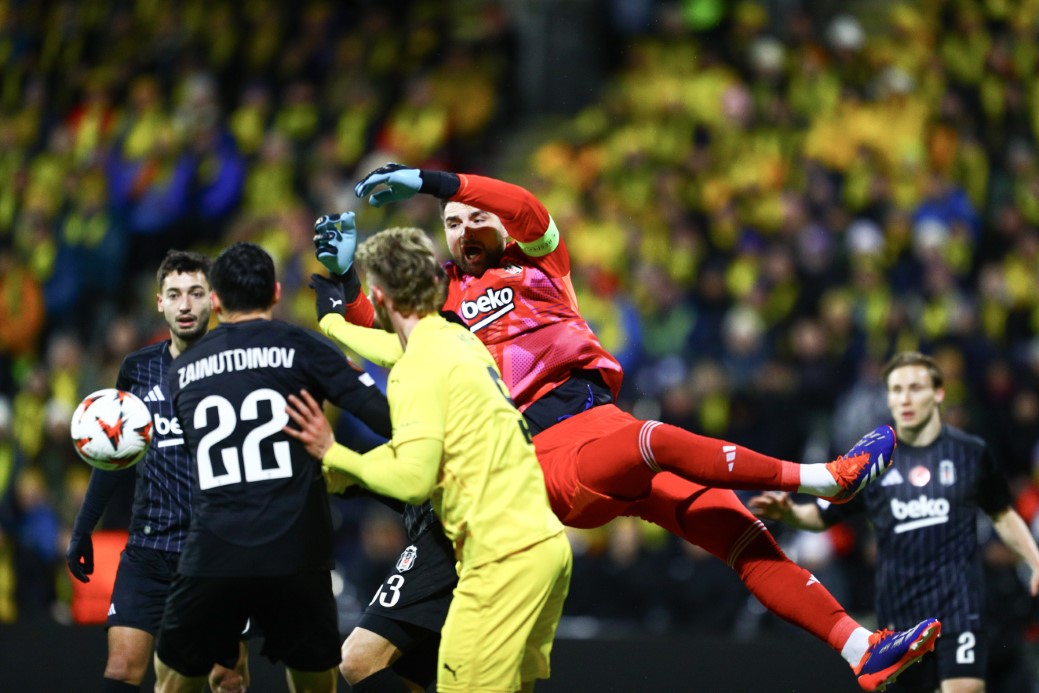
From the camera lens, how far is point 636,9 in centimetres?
1552

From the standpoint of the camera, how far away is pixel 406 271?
524 cm

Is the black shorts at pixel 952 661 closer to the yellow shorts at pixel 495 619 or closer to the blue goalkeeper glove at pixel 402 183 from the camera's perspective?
the yellow shorts at pixel 495 619

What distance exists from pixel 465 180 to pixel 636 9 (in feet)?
32.9

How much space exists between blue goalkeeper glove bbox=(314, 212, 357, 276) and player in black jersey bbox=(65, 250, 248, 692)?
30.4 inches

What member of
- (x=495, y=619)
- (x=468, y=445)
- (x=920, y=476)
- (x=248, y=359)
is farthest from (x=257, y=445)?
(x=920, y=476)

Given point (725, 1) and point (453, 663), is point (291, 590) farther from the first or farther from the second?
point (725, 1)

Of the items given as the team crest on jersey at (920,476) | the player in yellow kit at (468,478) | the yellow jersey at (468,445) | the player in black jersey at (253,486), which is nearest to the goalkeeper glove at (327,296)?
the player in black jersey at (253,486)

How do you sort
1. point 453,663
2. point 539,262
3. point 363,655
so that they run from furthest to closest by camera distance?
point 539,262, point 363,655, point 453,663

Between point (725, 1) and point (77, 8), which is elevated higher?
point (77, 8)

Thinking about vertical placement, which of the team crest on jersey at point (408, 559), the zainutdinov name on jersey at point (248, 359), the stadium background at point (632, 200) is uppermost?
the stadium background at point (632, 200)

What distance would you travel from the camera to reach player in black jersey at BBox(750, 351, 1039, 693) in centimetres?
727

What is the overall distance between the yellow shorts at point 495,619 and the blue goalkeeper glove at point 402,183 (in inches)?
67.4

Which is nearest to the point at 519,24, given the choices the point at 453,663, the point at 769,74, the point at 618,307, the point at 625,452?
the point at 769,74

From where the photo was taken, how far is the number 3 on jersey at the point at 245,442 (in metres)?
5.07
